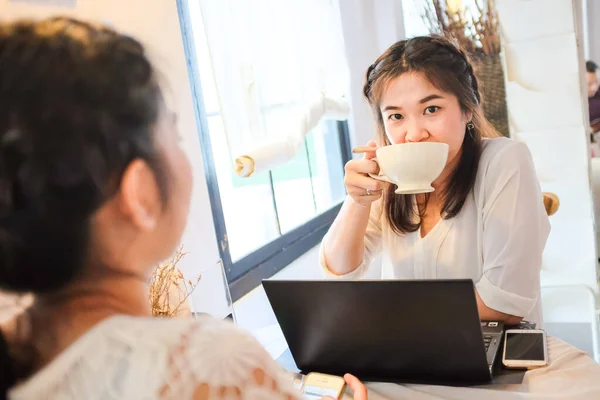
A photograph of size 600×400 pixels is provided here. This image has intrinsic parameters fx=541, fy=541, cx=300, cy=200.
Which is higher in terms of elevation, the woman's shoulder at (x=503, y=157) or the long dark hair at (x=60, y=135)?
the long dark hair at (x=60, y=135)

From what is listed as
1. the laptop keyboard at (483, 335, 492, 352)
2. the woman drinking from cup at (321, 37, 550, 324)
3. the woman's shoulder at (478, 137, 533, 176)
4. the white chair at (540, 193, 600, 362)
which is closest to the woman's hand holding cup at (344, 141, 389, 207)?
the woman drinking from cup at (321, 37, 550, 324)

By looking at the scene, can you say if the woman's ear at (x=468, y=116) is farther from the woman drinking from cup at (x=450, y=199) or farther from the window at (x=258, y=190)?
the window at (x=258, y=190)

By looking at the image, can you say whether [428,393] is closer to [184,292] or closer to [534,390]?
[534,390]

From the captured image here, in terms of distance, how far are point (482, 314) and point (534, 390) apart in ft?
1.12

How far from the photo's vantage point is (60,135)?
36cm

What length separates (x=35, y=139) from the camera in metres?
0.35

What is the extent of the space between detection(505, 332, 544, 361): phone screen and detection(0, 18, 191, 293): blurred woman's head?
682 millimetres

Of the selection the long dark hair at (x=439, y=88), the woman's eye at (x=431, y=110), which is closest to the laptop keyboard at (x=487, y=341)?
the long dark hair at (x=439, y=88)

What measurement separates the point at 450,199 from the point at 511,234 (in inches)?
6.9

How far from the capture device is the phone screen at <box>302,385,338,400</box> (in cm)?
84

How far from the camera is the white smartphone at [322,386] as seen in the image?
33.4 inches

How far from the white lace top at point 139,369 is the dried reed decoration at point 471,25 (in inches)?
68.9

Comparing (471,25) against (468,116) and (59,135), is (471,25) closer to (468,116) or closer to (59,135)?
(468,116)

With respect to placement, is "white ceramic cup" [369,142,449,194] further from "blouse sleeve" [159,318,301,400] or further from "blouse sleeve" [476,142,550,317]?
"blouse sleeve" [159,318,301,400]
